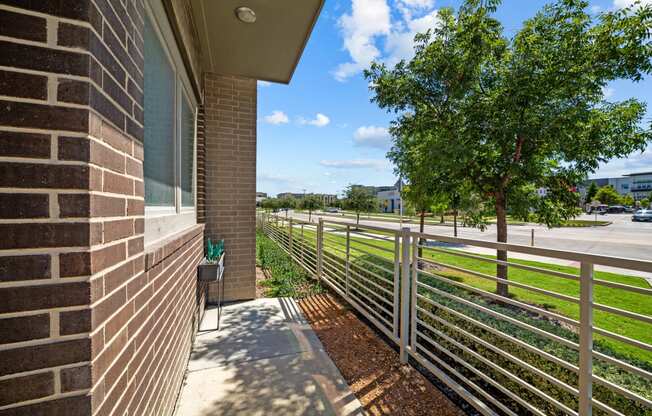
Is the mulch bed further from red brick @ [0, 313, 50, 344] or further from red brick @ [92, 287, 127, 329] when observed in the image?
red brick @ [0, 313, 50, 344]

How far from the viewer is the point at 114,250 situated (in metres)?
0.98

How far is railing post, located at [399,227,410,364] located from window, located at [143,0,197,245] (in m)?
2.09

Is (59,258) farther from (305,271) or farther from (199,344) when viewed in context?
(305,271)

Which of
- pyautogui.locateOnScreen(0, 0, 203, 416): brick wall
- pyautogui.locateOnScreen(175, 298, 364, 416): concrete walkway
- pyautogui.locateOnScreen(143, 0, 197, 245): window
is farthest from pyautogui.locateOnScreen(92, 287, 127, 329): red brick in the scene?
pyautogui.locateOnScreen(175, 298, 364, 416): concrete walkway

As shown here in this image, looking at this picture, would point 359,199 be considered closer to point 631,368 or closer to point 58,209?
point 631,368

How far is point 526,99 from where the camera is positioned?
4.18m

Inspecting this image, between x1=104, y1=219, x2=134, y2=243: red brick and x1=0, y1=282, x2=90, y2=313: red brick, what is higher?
x1=104, y1=219, x2=134, y2=243: red brick

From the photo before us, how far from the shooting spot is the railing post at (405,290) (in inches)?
110

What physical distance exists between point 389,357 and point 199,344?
205 centimetres

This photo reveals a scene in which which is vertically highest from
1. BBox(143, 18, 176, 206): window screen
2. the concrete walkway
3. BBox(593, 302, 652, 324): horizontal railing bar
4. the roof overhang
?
the roof overhang

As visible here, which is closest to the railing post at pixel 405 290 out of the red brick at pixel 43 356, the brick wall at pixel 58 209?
the brick wall at pixel 58 209

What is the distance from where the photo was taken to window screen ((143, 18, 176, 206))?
1727mm

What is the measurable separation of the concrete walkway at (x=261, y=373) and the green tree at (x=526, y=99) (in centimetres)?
337

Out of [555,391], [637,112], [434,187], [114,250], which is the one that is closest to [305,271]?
[434,187]
